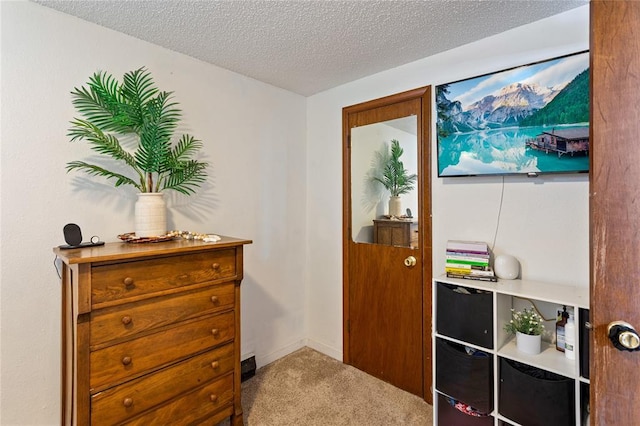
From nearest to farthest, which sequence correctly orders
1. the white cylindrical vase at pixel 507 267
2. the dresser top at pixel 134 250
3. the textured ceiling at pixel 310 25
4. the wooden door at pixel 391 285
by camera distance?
the dresser top at pixel 134 250 → the textured ceiling at pixel 310 25 → the white cylindrical vase at pixel 507 267 → the wooden door at pixel 391 285

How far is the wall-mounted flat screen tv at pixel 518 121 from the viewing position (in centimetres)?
156

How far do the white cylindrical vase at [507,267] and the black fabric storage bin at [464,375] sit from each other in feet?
1.47

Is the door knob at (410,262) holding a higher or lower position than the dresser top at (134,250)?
lower

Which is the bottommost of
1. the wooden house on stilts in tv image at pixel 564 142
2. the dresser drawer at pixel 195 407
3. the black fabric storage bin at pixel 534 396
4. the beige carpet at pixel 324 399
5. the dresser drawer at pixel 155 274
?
the beige carpet at pixel 324 399

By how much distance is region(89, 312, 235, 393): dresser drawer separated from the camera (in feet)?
4.36

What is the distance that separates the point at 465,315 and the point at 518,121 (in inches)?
43.4

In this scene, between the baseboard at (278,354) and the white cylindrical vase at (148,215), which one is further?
the baseboard at (278,354)

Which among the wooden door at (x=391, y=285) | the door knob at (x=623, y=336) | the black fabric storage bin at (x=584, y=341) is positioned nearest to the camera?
the door knob at (x=623, y=336)

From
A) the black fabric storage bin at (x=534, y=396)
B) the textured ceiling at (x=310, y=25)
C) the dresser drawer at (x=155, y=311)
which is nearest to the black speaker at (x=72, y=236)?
the dresser drawer at (x=155, y=311)

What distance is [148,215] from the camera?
166cm

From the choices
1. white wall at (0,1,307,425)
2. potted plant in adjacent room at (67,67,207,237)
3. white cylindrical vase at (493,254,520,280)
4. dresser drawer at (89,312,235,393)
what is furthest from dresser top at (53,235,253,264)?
white cylindrical vase at (493,254,520,280)

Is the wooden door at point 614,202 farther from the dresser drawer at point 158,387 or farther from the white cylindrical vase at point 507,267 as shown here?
the dresser drawer at point 158,387

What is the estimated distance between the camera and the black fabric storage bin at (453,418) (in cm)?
163

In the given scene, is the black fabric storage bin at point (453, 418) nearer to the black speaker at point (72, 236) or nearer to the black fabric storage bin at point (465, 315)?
the black fabric storage bin at point (465, 315)
